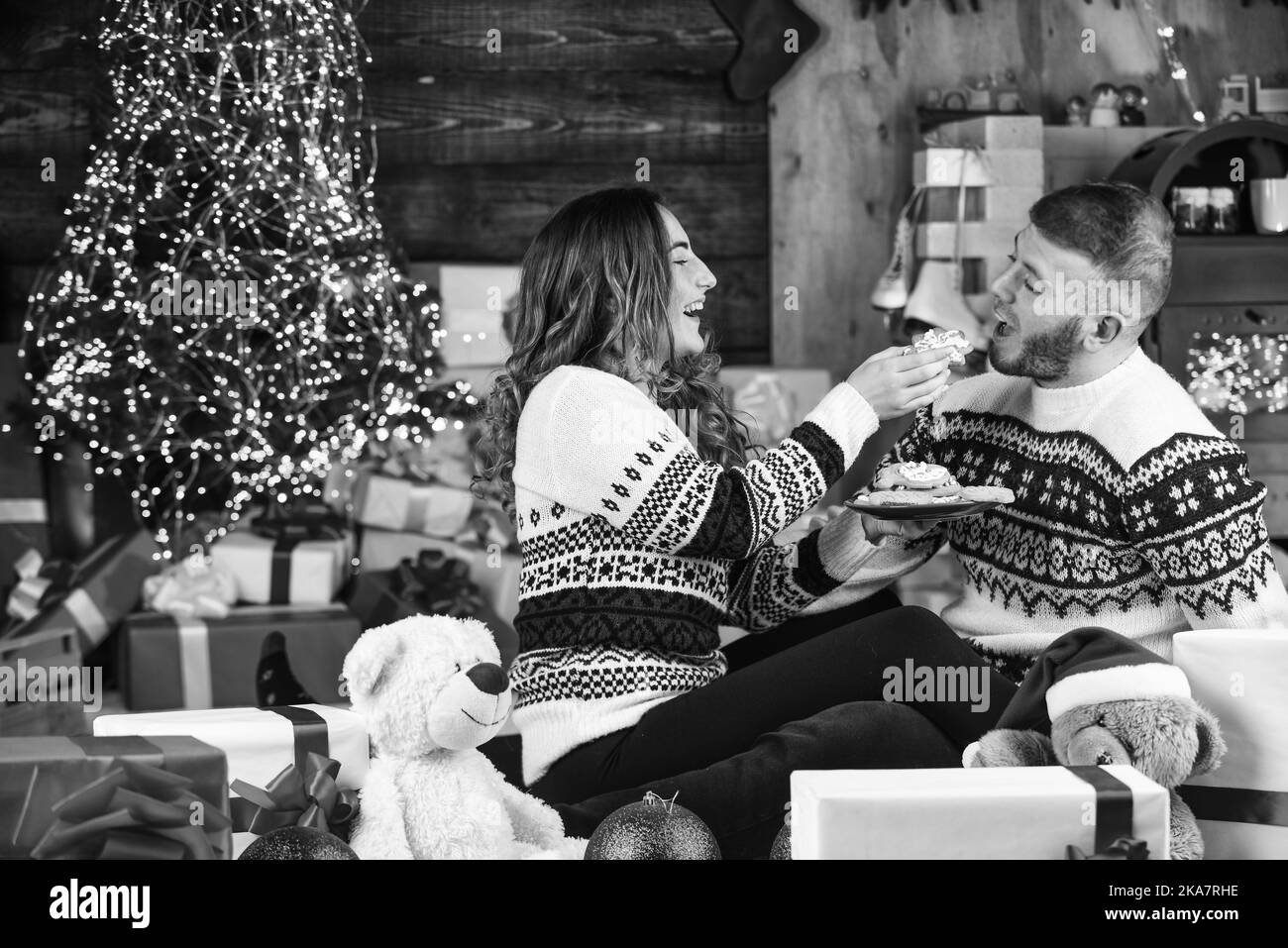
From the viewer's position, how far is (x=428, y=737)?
1.52 m

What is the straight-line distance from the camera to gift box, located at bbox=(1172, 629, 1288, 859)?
1.48 m

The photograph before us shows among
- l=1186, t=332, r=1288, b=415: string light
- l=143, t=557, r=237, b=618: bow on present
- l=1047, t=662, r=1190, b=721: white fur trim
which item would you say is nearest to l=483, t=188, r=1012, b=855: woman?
l=1047, t=662, r=1190, b=721: white fur trim

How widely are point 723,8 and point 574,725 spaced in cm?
246

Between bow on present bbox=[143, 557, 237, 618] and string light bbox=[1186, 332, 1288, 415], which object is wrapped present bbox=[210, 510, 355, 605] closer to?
bow on present bbox=[143, 557, 237, 618]

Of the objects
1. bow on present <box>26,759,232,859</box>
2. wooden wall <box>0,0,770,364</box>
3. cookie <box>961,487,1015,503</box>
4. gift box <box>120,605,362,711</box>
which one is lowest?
gift box <box>120,605,362,711</box>

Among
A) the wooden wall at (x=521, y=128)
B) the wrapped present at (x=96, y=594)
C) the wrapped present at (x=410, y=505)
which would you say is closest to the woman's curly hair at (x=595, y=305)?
the wrapped present at (x=410, y=505)

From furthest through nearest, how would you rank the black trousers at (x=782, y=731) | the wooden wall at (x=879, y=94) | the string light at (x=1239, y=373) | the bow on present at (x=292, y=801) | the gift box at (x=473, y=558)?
the wooden wall at (x=879, y=94), the string light at (x=1239, y=373), the gift box at (x=473, y=558), the black trousers at (x=782, y=731), the bow on present at (x=292, y=801)

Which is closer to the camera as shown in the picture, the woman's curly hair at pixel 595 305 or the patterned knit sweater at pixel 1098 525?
the patterned knit sweater at pixel 1098 525

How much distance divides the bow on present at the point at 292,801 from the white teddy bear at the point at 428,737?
0.05 meters

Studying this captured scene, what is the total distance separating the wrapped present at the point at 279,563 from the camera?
3.19 meters

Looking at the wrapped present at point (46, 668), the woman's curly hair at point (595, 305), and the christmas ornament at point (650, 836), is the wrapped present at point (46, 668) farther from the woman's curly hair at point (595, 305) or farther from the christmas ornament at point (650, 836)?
the christmas ornament at point (650, 836)

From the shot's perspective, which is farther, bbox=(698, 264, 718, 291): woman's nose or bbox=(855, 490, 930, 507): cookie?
bbox=(698, 264, 718, 291): woman's nose

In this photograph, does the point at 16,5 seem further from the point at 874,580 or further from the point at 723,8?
the point at 874,580
